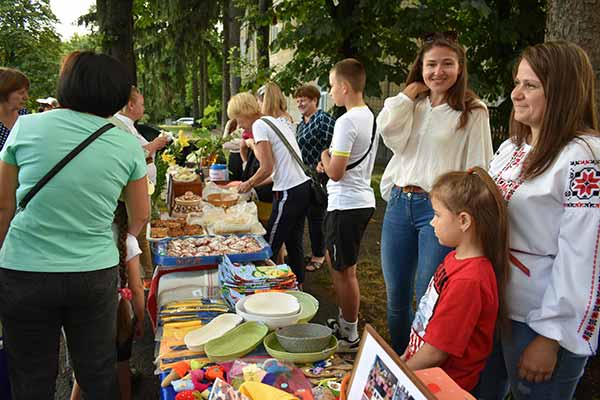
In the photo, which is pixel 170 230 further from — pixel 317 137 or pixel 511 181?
pixel 511 181

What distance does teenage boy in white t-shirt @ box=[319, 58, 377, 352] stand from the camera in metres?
2.91

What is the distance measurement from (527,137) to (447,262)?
1.69ft

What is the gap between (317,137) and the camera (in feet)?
14.8

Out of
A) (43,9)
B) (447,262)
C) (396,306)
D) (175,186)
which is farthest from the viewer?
(43,9)

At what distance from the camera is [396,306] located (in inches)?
97.0

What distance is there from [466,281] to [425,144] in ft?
3.09

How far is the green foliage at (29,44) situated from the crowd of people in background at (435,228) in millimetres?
15313

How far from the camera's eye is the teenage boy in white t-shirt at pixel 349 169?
114 inches

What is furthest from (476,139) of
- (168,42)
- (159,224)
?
(168,42)

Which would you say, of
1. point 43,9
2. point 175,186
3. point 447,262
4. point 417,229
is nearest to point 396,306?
point 417,229

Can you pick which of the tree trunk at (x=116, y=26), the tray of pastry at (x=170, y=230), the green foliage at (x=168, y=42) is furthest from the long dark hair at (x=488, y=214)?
the green foliage at (x=168, y=42)

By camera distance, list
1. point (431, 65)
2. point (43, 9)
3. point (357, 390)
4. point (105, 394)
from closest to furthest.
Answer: point (357, 390) < point (105, 394) < point (431, 65) < point (43, 9)

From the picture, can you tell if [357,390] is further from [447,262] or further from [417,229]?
[417,229]

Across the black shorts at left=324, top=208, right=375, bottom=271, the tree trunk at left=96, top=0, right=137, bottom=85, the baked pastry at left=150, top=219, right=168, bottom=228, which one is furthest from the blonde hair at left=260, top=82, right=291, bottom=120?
the tree trunk at left=96, top=0, right=137, bottom=85
